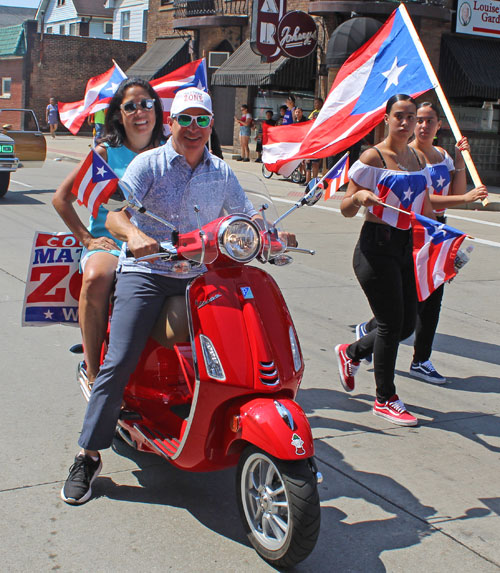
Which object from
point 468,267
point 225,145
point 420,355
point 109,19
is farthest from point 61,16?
point 420,355

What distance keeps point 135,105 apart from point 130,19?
42867 millimetres

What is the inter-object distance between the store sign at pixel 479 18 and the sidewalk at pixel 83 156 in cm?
436

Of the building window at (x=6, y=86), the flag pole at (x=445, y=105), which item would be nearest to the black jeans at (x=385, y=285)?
the flag pole at (x=445, y=105)

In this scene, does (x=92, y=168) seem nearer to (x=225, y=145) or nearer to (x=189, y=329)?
(x=189, y=329)

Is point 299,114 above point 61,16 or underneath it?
underneath

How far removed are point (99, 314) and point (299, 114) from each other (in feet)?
57.5

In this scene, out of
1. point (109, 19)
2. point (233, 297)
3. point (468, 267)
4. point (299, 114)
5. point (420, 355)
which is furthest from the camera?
point (109, 19)

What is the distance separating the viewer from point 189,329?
11.1 feet

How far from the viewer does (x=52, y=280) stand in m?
4.48

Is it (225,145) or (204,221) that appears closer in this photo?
(204,221)

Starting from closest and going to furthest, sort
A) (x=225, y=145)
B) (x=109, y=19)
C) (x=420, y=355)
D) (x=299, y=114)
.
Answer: (x=420, y=355), (x=299, y=114), (x=225, y=145), (x=109, y=19)

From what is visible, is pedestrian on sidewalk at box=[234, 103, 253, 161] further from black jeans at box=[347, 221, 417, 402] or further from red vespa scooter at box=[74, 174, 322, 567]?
red vespa scooter at box=[74, 174, 322, 567]

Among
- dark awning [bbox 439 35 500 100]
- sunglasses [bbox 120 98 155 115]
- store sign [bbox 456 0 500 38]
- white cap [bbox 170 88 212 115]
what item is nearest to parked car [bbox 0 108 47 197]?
sunglasses [bbox 120 98 155 115]

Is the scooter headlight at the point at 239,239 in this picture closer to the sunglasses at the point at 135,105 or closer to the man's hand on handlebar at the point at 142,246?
the man's hand on handlebar at the point at 142,246
